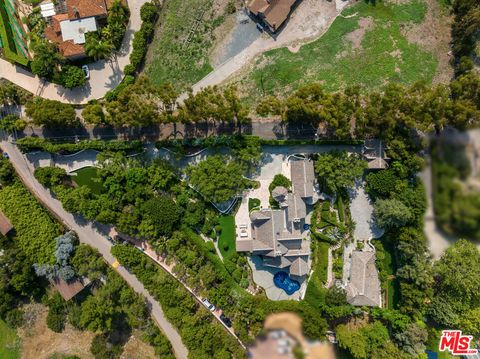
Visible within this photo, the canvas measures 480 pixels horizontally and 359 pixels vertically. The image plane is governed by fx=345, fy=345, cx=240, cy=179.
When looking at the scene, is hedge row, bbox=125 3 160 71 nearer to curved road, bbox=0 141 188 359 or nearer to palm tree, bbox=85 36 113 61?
palm tree, bbox=85 36 113 61

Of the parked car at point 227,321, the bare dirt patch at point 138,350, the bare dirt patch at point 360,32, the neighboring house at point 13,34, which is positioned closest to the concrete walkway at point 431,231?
the bare dirt patch at point 360,32

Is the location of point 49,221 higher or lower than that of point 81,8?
lower

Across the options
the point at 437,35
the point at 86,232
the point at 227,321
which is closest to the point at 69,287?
the point at 86,232

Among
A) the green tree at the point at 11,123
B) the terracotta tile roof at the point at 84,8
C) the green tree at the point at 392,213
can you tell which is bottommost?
the green tree at the point at 392,213

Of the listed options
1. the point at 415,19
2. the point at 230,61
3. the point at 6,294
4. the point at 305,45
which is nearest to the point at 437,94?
the point at 415,19

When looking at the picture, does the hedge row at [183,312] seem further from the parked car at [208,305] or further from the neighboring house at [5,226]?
the neighboring house at [5,226]

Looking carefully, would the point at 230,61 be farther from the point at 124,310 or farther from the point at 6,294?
the point at 6,294
